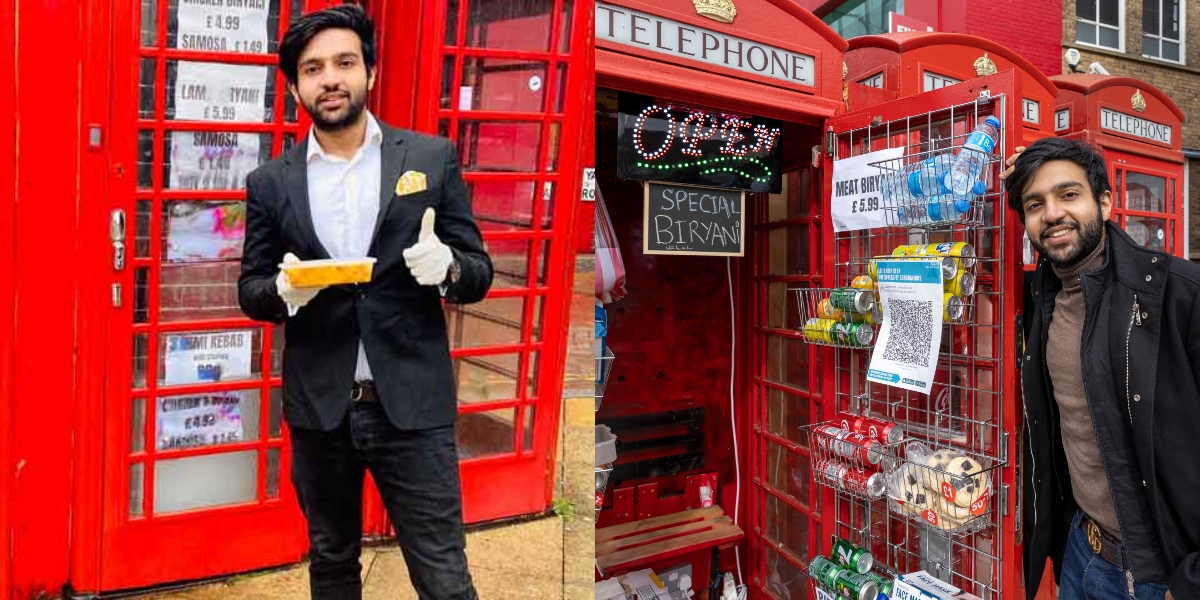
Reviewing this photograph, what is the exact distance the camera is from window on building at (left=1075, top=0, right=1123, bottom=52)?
29.4 ft

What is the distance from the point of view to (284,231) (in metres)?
1.84

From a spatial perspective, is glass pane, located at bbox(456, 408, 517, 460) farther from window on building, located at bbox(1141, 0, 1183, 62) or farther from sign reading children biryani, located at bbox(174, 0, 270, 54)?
window on building, located at bbox(1141, 0, 1183, 62)

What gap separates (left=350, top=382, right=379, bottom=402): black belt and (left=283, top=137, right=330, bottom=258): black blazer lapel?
0.34 m

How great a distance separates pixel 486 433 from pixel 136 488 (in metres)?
1.12

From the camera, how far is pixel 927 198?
2361 mm

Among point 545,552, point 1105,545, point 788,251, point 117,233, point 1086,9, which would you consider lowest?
point 545,552

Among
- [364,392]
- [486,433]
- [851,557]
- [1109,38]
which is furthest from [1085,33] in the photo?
[364,392]

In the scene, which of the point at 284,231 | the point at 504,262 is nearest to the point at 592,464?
the point at 504,262

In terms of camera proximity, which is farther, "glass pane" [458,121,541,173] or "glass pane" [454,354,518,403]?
"glass pane" [454,354,518,403]

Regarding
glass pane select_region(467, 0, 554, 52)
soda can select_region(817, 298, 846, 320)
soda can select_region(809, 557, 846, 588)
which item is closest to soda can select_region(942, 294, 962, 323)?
soda can select_region(817, 298, 846, 320)

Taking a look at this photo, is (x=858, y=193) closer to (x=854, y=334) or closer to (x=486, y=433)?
(x=854, y=334)

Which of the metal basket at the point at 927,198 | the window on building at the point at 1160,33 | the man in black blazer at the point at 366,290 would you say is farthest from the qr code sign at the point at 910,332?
the window on building at the point at 1160,33

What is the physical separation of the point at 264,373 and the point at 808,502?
2454 millimetres

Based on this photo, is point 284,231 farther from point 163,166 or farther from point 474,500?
point 474,500
